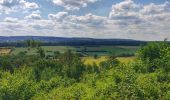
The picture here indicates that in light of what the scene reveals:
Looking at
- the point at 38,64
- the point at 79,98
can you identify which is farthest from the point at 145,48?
the point at 38,64

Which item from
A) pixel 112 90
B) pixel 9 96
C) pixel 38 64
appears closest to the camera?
pixel 112 90

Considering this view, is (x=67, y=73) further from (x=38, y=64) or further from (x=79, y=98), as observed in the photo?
(x=79, y=98)

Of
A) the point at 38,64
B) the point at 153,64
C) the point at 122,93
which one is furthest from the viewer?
the point at 38,64

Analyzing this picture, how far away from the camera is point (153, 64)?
3575 inches

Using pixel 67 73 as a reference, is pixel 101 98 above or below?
above

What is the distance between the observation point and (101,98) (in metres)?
43.4

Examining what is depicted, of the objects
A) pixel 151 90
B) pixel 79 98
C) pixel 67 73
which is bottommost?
pixel 67 73

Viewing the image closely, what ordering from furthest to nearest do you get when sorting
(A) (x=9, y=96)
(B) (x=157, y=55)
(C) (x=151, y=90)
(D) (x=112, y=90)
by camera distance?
(B) (x=157, y=55) → (A) (x=9, y=96) → (C) (x=151, y=90) → (D) (x=112, y=90)

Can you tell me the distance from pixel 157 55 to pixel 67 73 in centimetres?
7645

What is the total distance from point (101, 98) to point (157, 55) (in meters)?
75.1

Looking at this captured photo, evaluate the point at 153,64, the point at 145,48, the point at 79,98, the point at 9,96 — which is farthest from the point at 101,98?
the point at 145,48

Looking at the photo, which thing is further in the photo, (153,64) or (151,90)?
(153,64)

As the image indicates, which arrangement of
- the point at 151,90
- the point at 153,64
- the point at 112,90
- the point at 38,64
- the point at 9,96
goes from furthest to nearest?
the point at 38,64
the point at 153,64
the point at 9,96
the point at 151,90
the point at 112,90

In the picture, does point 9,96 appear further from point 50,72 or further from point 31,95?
point 50,72
